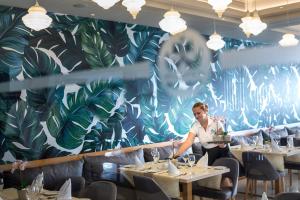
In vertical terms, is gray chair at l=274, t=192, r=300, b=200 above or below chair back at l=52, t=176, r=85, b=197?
above

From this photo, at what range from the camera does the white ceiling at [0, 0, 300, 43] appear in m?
5.32

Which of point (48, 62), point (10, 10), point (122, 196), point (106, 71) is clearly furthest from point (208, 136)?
point (10, 10)

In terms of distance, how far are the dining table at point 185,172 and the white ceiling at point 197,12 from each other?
228 cm

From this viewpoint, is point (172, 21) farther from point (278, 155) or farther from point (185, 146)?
point (278, 155)

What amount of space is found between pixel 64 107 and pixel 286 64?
24.1ft

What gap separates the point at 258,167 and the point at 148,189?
2272 millimetres

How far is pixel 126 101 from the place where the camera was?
6.49 metres

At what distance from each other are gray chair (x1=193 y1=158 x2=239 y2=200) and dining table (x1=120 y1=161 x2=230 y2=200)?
0.16m

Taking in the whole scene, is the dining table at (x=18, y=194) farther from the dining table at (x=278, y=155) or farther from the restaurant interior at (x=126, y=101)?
the dining table at (x=278, y=155)

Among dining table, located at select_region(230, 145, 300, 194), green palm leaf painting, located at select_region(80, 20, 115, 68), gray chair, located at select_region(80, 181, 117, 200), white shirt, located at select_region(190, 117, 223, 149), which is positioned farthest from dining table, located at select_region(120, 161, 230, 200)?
green palm leaf painting, located at select_region(80, 20, 115, 68)

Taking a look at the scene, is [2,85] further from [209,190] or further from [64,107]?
[209,190]

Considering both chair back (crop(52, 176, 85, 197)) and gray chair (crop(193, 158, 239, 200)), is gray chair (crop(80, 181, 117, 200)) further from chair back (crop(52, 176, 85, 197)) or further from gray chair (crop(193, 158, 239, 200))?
gray chair (crop(193, 158, 239, 200))

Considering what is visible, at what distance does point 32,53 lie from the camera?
5410 millimetres

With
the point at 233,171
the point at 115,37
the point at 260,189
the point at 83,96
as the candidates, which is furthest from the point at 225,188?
the point at 115,37
